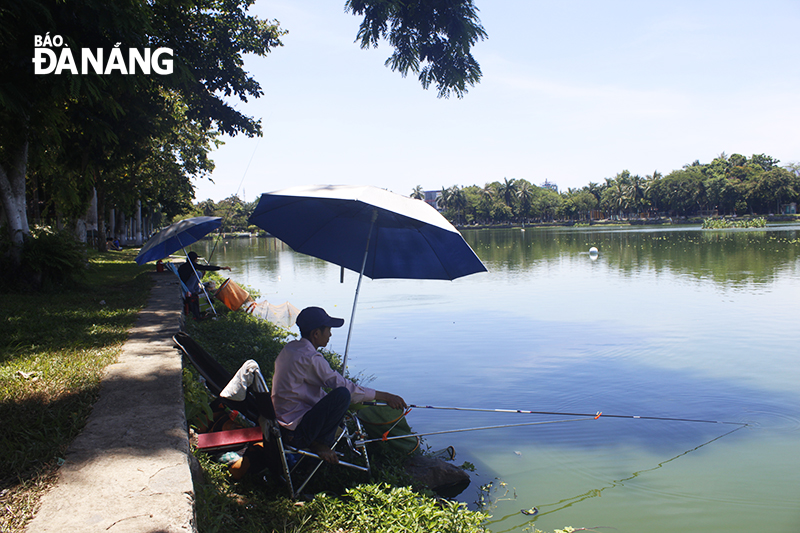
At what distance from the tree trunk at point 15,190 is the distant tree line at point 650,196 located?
10087 cm

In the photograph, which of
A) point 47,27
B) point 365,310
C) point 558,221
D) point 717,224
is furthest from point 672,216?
point 47,27

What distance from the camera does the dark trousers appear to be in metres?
3.98

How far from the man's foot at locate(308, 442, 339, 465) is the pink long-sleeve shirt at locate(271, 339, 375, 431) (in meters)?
0.21

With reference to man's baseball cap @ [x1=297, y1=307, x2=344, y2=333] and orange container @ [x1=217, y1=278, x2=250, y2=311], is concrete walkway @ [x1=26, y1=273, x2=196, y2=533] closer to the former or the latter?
man's baseball cap @ [x1=297, y1=307, x2=344, y2=333]

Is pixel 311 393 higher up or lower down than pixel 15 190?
lower down

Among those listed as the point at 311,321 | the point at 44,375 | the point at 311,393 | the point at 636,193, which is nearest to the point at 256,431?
the point at 311,393

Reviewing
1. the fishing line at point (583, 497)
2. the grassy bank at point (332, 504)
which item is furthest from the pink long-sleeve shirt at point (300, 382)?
the fishing line at point (583, 497)

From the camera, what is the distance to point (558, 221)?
13975cm

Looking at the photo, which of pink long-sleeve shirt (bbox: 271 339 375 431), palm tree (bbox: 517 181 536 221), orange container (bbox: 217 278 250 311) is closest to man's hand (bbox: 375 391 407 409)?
pink long-sleeve shirt (bbox: 271 339 375 431)

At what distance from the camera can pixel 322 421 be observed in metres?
Result: 3.99

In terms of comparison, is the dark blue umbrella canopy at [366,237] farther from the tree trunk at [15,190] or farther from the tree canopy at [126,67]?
the tree trunk at [15,190]

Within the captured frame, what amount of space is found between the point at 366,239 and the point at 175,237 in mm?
7829

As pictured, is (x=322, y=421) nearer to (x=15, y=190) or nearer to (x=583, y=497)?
(x=583, y=497)

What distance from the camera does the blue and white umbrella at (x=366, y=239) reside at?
17.2 feet
